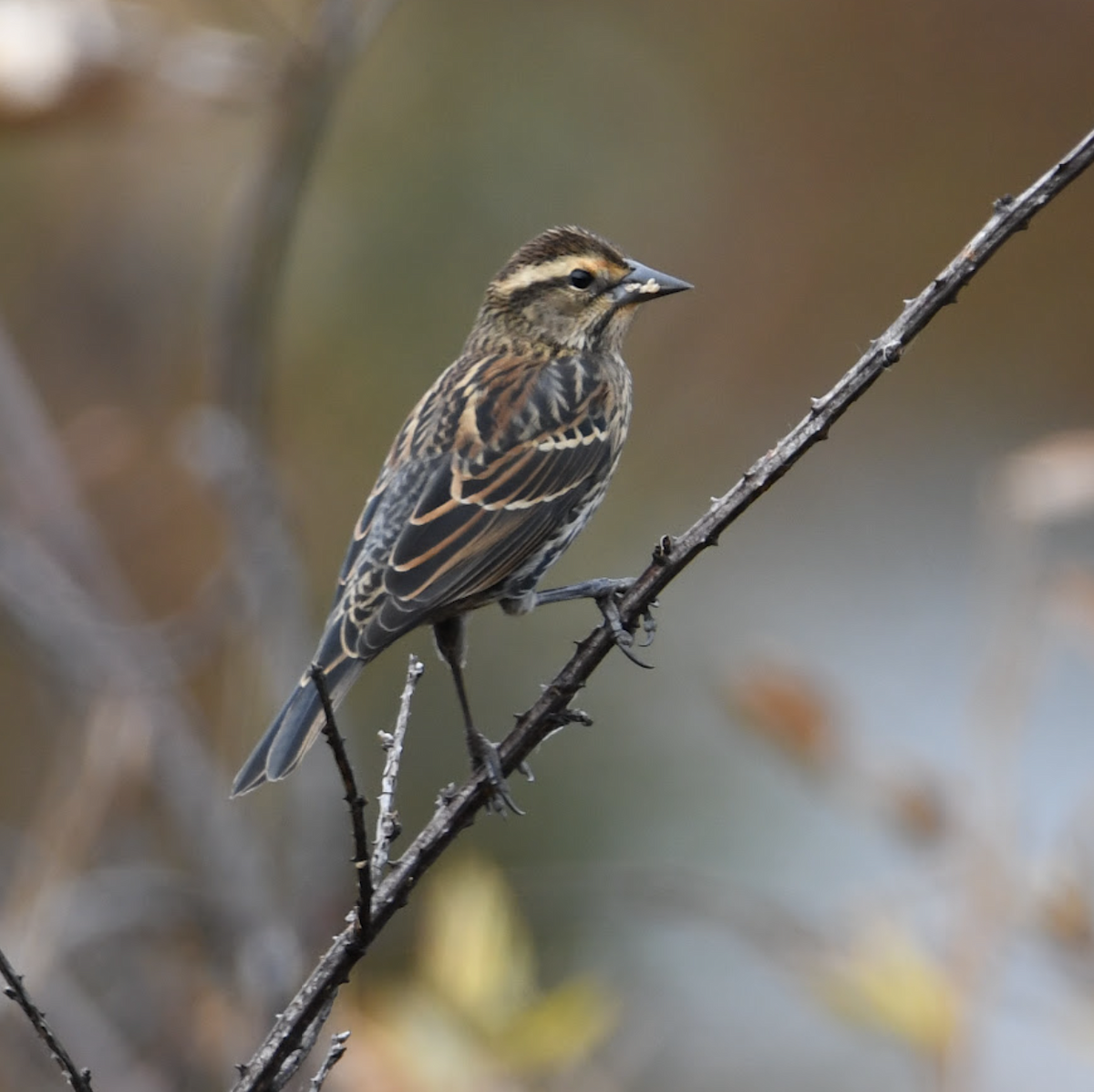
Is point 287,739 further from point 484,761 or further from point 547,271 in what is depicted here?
point 547,271

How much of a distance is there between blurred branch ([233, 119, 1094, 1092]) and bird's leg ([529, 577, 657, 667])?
2 centimetres

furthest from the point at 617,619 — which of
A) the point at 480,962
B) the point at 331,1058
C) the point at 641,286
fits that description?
the point at 641,286

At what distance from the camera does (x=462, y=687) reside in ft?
12.6

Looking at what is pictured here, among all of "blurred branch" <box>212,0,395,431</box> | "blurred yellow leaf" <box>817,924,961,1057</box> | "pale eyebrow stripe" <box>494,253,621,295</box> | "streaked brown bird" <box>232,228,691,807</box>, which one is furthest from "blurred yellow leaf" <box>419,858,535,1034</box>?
"blurred branch" <box>212,0,395,431</box>

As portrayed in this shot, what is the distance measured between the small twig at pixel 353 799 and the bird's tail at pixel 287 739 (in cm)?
96

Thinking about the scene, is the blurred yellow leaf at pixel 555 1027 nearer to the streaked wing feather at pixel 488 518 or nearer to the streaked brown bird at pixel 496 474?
the streaked brown bird at pixel 496 474

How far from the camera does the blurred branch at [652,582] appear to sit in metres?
2.28

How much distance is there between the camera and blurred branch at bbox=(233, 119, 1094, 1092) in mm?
2275

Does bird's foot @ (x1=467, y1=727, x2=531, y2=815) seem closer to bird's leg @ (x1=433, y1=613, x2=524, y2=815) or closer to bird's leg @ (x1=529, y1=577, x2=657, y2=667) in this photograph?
bird's leg @ (x1=433, y1=613, x2=524, y2=815)

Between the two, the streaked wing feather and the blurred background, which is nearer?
the streaked wing feather

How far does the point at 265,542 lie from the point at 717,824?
3.39 metres

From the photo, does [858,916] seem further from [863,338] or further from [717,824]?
[863,338]

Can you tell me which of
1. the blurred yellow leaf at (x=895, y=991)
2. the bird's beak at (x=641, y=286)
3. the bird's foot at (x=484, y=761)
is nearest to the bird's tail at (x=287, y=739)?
the bird's foot at (x=484, y=761)

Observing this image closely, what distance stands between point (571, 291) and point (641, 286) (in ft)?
0.70
